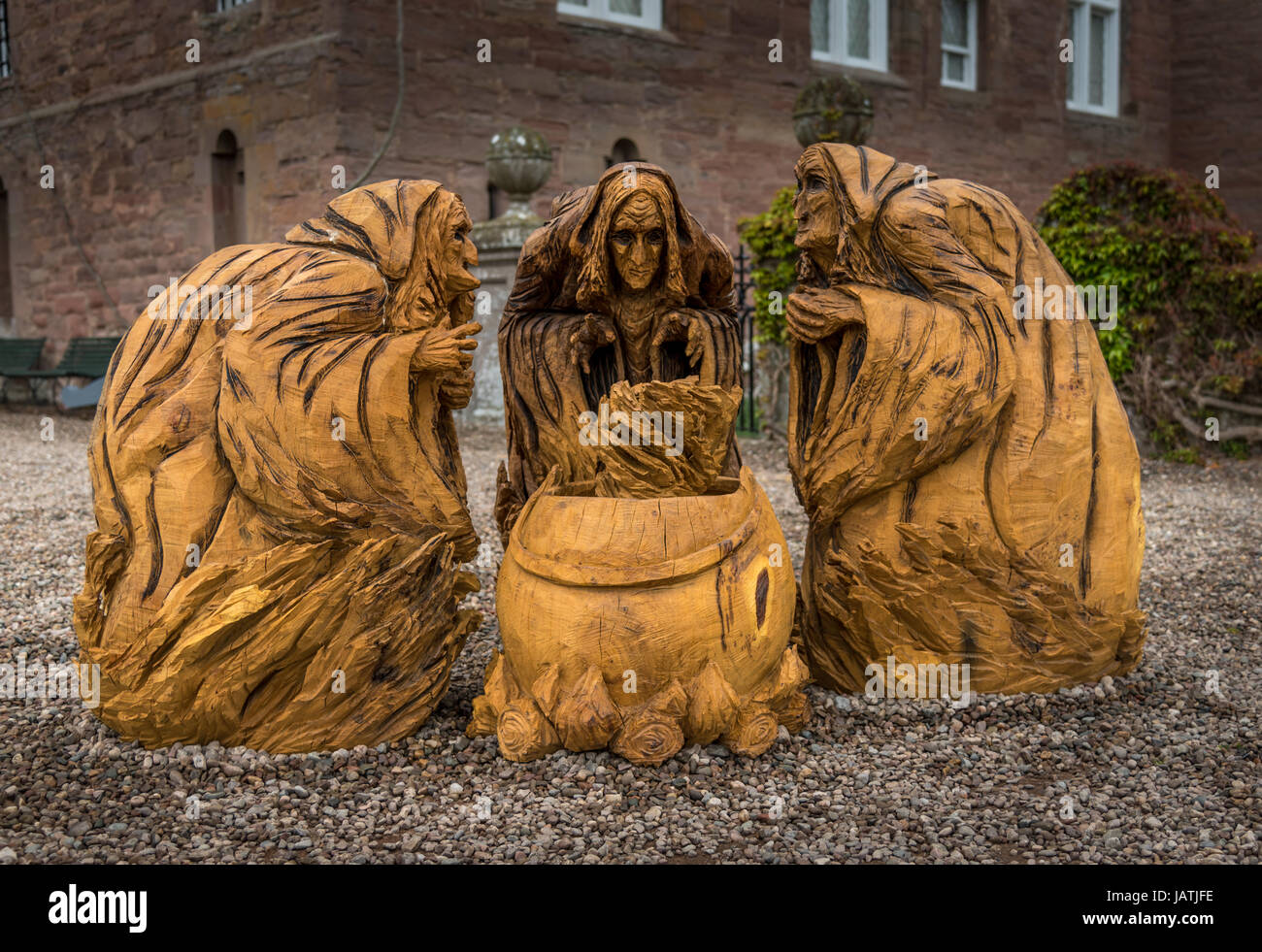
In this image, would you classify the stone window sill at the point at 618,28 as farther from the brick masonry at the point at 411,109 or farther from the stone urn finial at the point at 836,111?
the stone urn finial at the point at 836,111

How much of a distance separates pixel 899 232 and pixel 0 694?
341cm

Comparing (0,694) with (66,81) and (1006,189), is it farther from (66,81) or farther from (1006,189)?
→ (1006,189)

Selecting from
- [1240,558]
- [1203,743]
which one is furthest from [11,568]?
[1240,558]

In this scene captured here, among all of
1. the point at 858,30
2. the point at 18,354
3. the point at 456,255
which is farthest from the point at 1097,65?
the point at 456,255

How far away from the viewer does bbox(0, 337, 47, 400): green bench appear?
46.8 feet

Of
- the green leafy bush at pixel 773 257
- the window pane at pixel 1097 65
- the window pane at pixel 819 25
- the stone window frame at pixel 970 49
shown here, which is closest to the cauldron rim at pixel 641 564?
the green leafy bush at pixel 773 257

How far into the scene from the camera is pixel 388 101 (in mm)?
11250

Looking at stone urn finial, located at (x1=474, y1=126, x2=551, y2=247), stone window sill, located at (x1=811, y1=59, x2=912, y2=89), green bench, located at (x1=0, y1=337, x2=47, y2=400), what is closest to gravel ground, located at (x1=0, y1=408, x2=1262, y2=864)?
stone urn finial, located at (x1=474, y1=126, x2=551, y2=247)

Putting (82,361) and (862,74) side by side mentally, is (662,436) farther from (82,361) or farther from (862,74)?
(862,74)

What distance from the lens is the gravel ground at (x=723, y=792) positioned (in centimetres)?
302

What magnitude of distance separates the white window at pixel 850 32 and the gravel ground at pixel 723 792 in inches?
495

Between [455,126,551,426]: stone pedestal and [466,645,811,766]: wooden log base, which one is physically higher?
[455,126,551,426]: stone pedestal

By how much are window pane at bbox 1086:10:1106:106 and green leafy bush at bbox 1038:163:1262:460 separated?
9912 mm

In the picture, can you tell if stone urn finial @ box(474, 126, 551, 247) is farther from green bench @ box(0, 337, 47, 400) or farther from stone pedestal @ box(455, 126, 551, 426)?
green bench @ box(0, 337, 47, 400)
